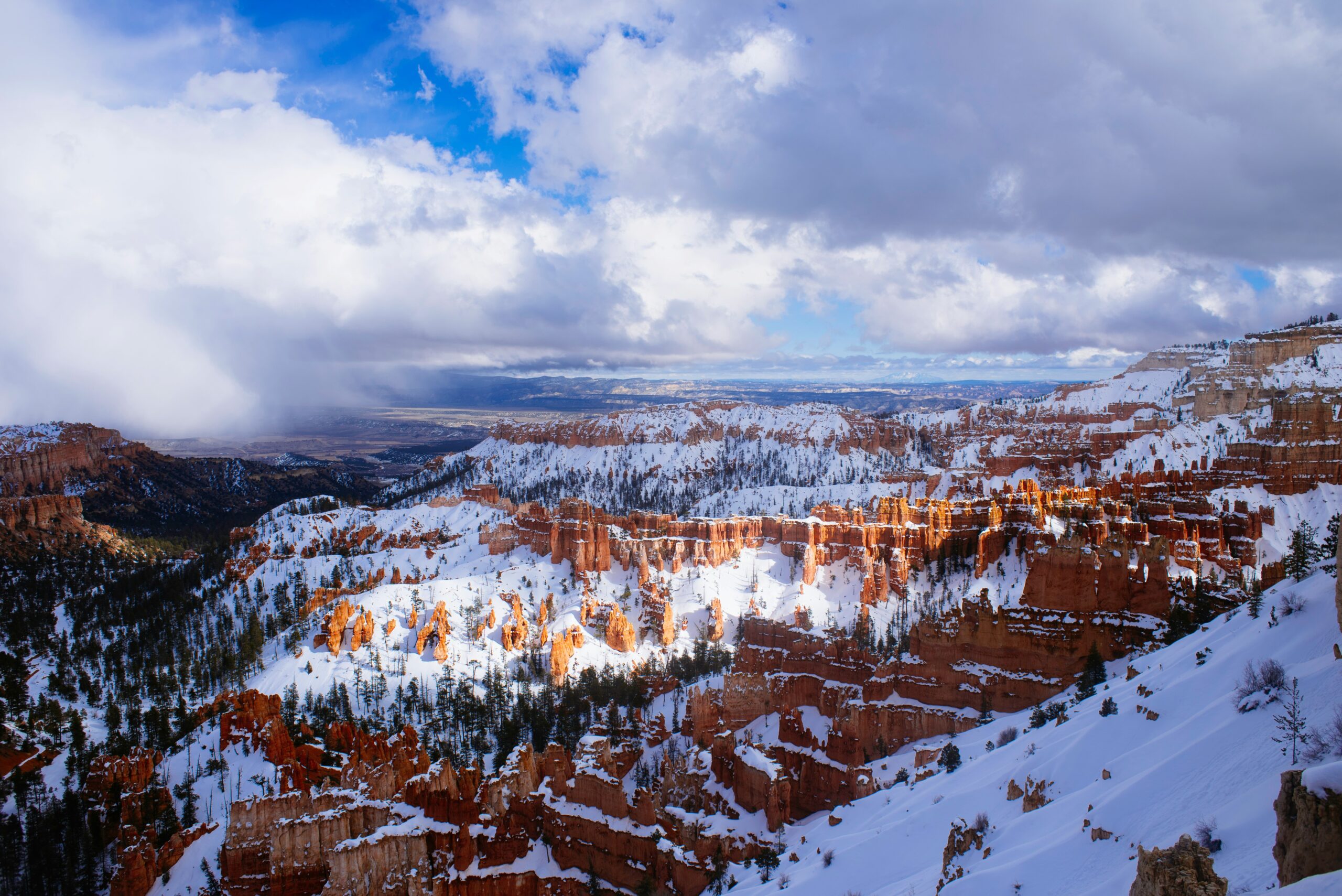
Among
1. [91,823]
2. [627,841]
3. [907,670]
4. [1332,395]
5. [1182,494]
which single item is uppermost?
[1332,395]

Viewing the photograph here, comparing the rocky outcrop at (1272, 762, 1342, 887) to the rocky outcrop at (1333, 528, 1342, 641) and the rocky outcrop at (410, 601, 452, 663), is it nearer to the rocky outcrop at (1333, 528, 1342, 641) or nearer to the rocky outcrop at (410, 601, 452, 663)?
the rocky outcrop at (1333, 528, 1342, 641)

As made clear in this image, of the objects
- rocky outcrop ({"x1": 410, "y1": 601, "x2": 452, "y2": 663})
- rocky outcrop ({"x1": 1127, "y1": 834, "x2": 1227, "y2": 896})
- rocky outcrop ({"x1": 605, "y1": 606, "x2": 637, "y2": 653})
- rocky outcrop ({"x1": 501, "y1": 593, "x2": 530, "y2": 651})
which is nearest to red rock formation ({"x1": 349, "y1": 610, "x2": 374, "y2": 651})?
rocky outcrop ({"x1": 410, "y1": 601, "x2": 452, "y2": 663})

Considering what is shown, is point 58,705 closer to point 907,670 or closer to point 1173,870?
point 907,670

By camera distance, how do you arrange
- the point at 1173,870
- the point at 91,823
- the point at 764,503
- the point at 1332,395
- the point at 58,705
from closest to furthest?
the point at 1173,870 < the point at 91,823 < the point at 58,705 < the point at 1332,395 < the point at 764,503

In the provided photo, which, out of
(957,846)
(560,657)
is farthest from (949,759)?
(560,657)

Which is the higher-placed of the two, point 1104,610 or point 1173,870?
point 1173,870

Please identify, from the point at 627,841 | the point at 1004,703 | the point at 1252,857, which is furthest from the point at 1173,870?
the point at 1004,703

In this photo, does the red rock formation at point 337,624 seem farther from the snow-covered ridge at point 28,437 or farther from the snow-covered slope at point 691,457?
the snow-covered ridge at point 28,437

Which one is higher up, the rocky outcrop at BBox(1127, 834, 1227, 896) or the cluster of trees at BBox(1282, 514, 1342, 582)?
the rocky outcrop at BBox(1127, 834, 1227, 896)
